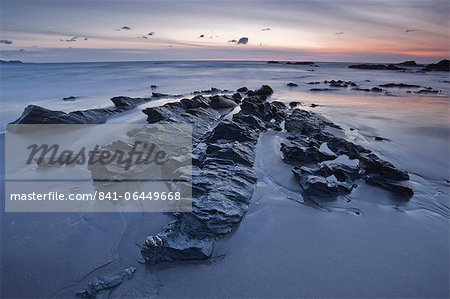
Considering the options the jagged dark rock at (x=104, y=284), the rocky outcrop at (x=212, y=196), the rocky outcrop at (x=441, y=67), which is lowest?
the jagged dark rock at (x=104, y=284)

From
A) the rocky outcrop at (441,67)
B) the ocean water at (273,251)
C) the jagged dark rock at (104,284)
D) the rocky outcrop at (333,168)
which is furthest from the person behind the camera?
the rocky outcrop at (441,67)

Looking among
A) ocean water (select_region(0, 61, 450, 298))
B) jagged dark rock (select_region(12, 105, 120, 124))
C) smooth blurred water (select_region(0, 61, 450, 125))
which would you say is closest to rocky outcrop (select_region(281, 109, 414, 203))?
ocean water (select_region(0, 61, 450, 298))

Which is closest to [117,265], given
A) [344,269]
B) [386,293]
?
[344,269]

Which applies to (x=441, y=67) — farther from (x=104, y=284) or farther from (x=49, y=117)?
(x=104, y=284)

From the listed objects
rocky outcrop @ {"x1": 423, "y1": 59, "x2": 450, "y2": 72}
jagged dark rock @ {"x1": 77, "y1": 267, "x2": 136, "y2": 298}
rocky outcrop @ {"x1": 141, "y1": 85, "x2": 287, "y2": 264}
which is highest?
rocky outcrop @ {"x1": 423, "y1": 59, "x2": 450, "y2": 72}

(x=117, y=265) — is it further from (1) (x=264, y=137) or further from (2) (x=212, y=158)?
(1) (x=264, y=137)

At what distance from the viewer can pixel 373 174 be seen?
6324 mm

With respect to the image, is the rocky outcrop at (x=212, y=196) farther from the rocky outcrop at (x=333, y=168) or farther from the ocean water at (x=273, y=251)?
the rocky outcrop at (x=333, y=168)

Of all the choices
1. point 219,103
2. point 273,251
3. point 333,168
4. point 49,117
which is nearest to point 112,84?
point 219,103

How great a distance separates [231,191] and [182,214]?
1031 millimetres

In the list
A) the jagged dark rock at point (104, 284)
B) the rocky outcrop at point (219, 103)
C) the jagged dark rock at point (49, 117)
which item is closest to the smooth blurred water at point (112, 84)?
the jagged dark rock at point (49, 117)

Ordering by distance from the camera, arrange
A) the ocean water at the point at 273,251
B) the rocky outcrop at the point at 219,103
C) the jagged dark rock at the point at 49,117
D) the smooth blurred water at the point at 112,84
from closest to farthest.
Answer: the ocean water at the point at 273,251 → the jagged dark rock at the point at 49,117 → the rocky outcrop at the point at 219,103 → the smooth blurred water at the point at 112,84

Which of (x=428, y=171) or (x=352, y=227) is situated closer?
(x=352, y=227)

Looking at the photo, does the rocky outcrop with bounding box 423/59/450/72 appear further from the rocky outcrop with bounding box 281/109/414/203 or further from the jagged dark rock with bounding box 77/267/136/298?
the jagged dark rock with bounding box 77/267/136/298
